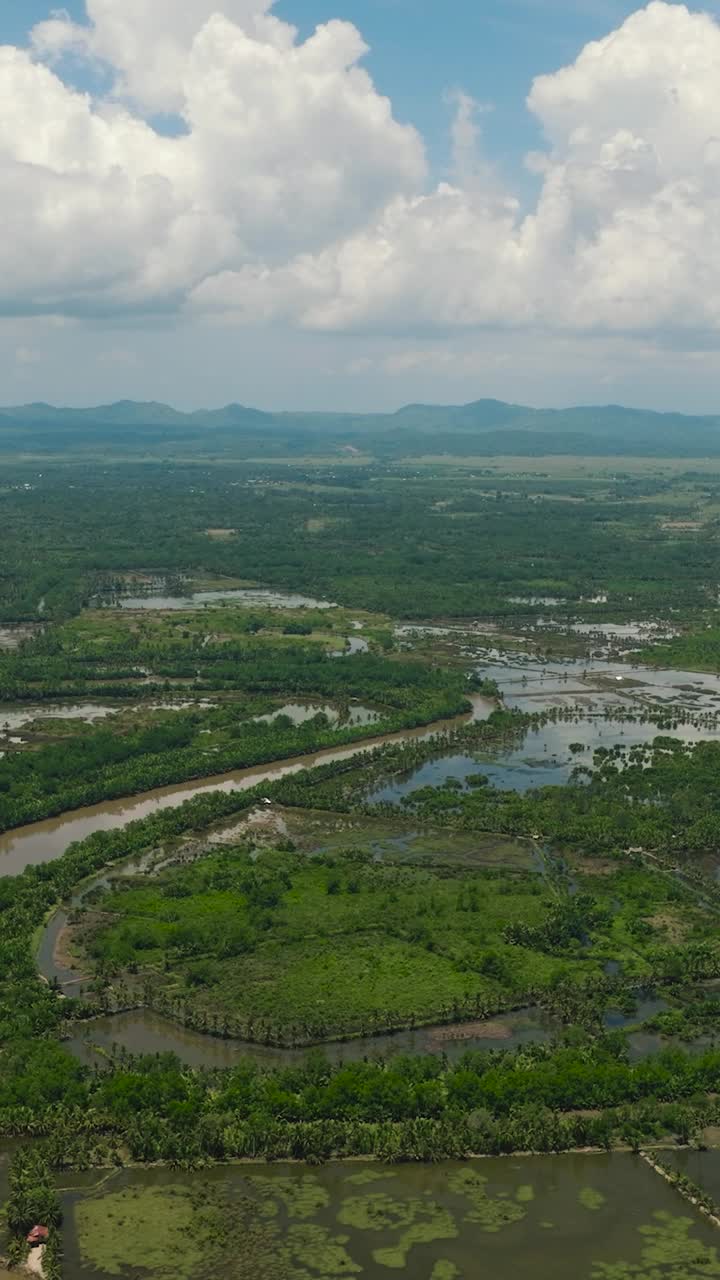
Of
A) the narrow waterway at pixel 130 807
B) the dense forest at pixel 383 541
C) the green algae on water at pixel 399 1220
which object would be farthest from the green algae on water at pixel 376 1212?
the dense forest at pixel 383 541

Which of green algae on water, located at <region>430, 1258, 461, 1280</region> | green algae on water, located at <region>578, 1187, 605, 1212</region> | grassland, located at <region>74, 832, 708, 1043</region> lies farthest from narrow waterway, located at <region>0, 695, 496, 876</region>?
green algae on water, located at <region>578, 1187, 605, 1212</region>

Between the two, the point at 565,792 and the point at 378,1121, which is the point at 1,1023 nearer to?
the point at 378,1121

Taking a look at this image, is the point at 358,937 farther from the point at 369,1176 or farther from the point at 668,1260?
the point at 668,1260

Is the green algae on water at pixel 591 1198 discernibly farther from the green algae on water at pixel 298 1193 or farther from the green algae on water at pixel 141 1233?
the green algae on water at pixel 141 1233

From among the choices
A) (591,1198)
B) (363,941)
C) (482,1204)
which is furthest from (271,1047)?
(591,1198)

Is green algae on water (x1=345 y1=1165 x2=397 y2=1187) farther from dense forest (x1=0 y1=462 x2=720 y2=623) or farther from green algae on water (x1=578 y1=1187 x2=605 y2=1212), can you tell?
dense forest (x1=0 y1=462 x2=720 y2=623)

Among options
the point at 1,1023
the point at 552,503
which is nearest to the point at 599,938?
the point at 1,1023
